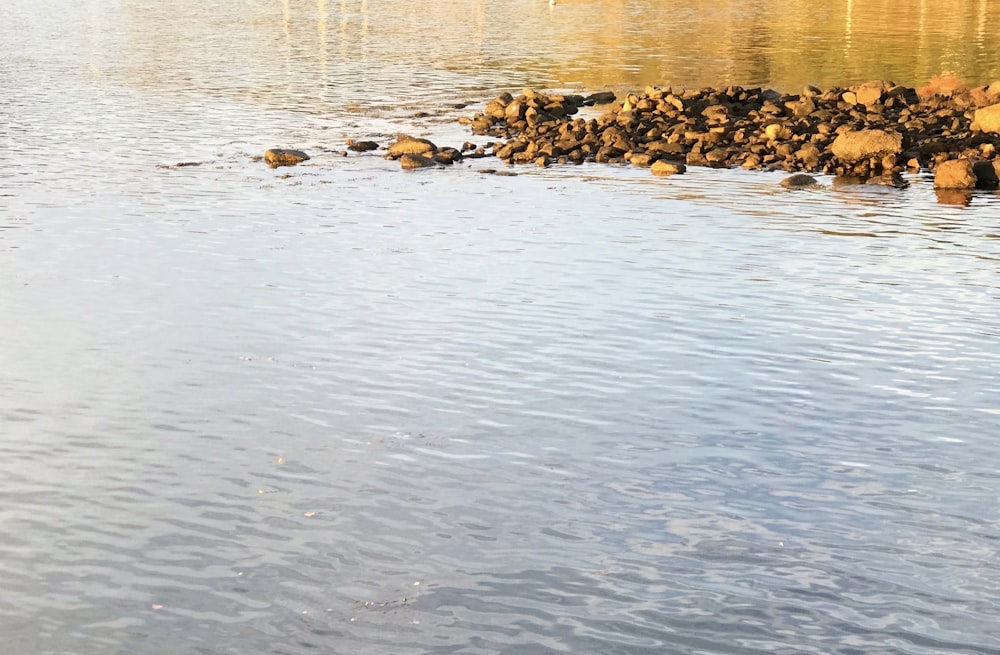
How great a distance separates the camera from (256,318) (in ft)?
84.0

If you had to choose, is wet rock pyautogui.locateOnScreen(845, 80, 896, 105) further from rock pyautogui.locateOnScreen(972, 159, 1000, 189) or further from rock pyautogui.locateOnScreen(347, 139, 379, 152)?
rock pyautogui.locateOnScreen(347, 139, 379, 152)

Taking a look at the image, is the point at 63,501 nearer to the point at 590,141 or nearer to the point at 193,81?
the point at 590,141

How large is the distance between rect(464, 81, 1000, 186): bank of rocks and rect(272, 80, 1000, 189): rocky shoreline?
0.04m

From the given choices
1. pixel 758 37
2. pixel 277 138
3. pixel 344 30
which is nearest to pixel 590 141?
pixel 277 138

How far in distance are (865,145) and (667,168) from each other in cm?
591

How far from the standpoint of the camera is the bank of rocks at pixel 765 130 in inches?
1673

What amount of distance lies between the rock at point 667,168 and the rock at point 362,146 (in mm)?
10147

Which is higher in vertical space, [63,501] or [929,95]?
[929,95]

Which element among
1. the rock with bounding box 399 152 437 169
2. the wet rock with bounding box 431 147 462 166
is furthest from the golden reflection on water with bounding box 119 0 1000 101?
the rock with bounding box 399 152 437 169

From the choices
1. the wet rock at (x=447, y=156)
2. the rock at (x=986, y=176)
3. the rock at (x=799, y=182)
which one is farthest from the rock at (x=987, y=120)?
the wet rock at (x=447, y=156)

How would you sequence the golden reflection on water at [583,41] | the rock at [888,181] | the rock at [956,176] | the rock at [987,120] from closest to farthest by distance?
the rock at [956,176]
the rock at [888,181]
the rock at [987,120]
the golden reflection on water at [583,41]

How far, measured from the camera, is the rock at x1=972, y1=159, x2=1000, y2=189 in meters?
39.7

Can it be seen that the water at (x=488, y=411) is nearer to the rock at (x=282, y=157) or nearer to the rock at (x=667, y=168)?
the rock at (x=667, y=168)

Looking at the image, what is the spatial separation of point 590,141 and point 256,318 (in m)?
23.2
